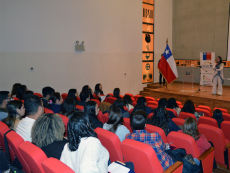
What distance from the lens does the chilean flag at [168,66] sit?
7.72 m

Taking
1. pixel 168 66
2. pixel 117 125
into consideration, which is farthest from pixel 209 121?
pixel 168 66

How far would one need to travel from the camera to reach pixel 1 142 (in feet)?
7.93

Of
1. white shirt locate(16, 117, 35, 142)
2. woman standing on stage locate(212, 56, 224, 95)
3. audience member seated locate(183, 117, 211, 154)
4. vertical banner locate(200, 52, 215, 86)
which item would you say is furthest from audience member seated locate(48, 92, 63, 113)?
vertical banner locate(200, 52, 215, 86)

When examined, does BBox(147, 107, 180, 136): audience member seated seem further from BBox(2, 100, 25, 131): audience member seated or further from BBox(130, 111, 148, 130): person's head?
BBox(2, 100, 25, 131): audience member seated

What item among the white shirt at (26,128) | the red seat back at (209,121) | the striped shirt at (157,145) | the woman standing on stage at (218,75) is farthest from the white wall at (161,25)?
the white shirt at (26,128)

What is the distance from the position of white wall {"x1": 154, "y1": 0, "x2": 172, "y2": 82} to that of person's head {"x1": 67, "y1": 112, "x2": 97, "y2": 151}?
8858 millimetres

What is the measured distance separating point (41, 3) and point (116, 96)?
375cm

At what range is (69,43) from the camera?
6594 mm

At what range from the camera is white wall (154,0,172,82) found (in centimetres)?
965

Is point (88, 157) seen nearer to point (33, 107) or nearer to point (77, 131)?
point (77, 131)

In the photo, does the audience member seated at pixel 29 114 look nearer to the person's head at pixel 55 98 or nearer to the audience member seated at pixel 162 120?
the person's head at pixel 55 98

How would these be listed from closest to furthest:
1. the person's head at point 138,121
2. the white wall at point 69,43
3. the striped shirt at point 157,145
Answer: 1. the striped shirt at point 157,145
2. the person's head at point 138,121
3. the white wall at point 69,43

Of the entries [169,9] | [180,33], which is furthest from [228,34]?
[169,9]

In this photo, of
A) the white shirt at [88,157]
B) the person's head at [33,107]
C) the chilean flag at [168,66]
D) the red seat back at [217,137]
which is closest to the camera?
the white shirt at [88,157]
